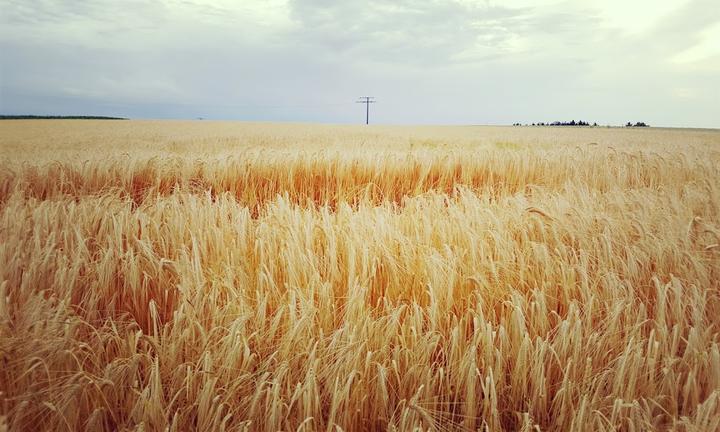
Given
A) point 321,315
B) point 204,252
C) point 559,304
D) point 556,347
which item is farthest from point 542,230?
point 204,252

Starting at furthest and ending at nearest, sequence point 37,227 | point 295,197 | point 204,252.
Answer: point 295,197 → point 37,227 → point 204,252

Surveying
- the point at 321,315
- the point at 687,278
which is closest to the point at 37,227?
the point at 321,315

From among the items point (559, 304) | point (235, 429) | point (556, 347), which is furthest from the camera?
point (559, 304)

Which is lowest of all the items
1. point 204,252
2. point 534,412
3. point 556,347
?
point 534,412

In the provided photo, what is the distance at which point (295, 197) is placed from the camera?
3.79 m

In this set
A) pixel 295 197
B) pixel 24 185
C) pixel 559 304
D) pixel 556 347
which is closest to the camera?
pixel 556 347

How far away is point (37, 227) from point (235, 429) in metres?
1.57

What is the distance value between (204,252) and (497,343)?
1.22 meters

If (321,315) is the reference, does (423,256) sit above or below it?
above

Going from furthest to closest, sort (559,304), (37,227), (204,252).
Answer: (37,227), (204,252), (559,304)

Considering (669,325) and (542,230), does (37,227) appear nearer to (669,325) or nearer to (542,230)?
(542,230)

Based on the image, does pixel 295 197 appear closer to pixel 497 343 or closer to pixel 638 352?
pixel 497 343

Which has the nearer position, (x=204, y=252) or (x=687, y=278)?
(x=687, y=278)

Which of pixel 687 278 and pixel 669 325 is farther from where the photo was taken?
pixel 687 278
